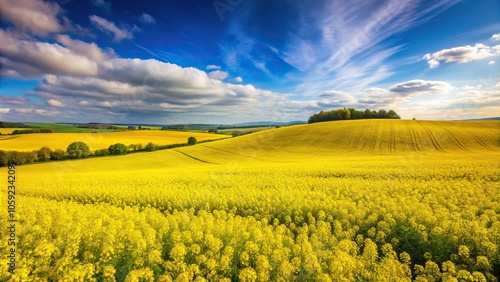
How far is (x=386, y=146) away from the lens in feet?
141

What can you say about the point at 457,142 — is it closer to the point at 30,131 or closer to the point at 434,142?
the point at 434,142

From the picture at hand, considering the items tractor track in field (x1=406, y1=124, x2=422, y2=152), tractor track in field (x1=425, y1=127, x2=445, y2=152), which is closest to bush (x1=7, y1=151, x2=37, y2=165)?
tractor track in field (x1=406, y1=124, x2=422, y2=152)

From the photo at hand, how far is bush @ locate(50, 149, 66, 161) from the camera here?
47812 millimetres

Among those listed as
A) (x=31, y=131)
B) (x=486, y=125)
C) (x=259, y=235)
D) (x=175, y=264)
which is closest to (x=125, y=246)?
(x=175, y=264)

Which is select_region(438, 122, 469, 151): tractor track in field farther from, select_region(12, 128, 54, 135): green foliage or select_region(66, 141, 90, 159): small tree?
select_region(12, 128, 54, 135): green foliage

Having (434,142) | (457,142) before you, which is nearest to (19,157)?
(434,142)

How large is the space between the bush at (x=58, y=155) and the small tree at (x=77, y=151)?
1.01 meters

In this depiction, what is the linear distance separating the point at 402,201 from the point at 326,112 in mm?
91243

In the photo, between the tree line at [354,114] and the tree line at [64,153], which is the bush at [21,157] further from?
the tree line at [354,114]

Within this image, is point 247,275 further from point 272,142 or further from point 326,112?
point 326,112

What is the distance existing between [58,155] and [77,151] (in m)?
3.21

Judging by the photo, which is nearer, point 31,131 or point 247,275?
point 247,275

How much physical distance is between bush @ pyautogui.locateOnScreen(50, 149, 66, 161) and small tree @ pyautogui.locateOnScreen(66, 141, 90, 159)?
1.01 metres

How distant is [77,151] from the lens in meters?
50.3
